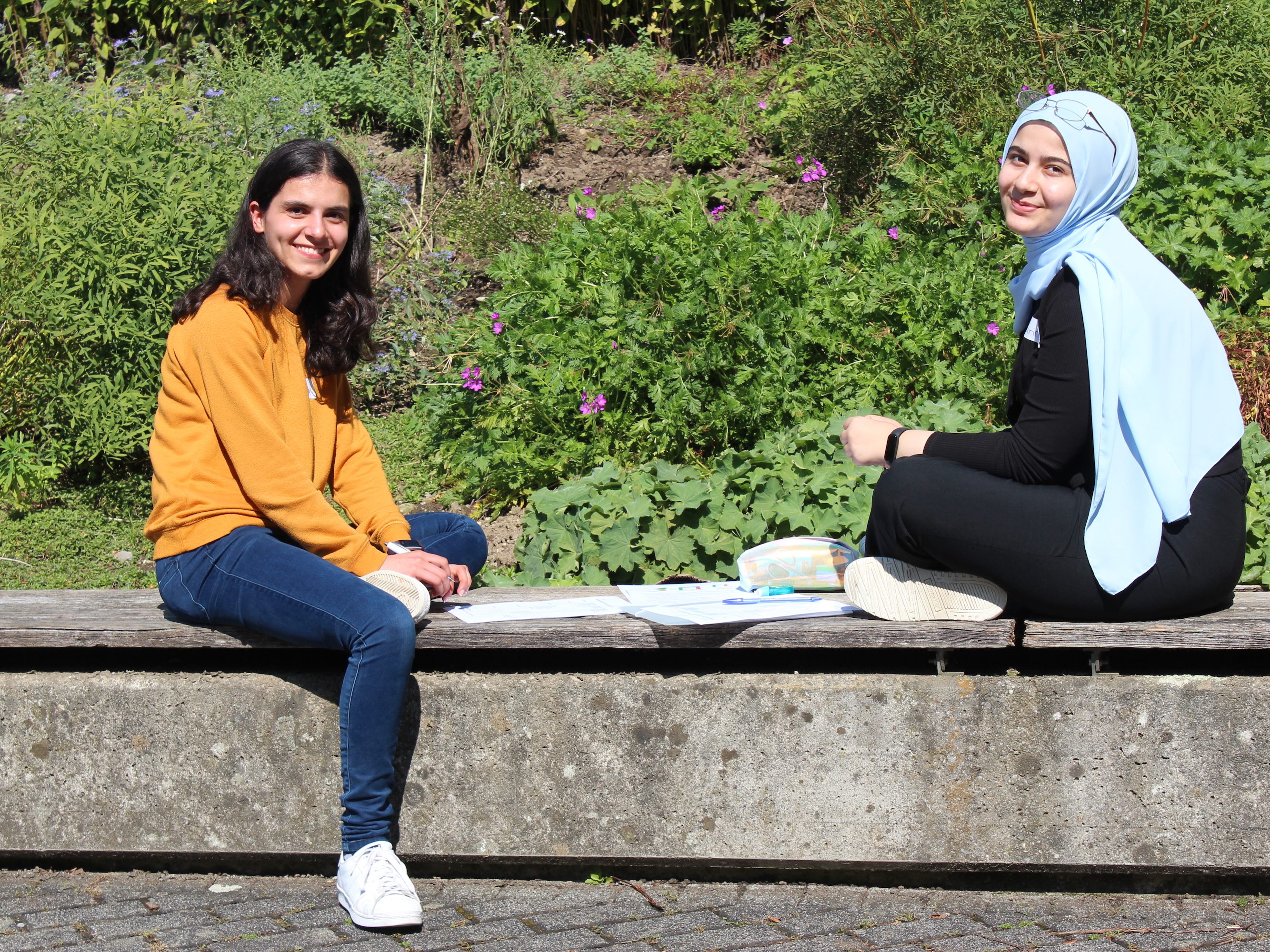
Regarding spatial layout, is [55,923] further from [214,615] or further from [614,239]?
[614,239]

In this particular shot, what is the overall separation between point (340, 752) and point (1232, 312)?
140 inches

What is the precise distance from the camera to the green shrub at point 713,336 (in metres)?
4.42

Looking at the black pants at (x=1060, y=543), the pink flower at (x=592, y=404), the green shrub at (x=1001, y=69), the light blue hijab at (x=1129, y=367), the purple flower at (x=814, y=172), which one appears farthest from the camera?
the purple flower at (x=814, y=172)

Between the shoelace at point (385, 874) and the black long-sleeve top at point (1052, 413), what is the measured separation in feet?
4.83

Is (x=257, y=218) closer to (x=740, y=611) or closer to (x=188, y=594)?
(x=188, y=594)

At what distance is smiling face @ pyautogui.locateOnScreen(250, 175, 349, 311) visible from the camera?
2.93 metres

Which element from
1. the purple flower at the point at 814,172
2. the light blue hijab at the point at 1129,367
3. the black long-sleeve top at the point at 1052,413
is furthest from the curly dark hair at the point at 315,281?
the purple flower at the point at 814,172

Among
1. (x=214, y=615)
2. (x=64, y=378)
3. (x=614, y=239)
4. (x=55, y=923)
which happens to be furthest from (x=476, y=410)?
(x=55, y=923)

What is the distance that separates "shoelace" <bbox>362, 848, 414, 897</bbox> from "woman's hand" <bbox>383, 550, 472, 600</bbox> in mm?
599

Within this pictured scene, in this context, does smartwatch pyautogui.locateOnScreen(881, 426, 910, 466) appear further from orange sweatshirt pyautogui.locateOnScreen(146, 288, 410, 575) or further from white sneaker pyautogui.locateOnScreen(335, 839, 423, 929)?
white sneaker pyautogui.locateOnScreen(335, 839, 423, 929)

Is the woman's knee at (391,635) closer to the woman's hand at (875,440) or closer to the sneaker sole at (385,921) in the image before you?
the sneaker sole at (385,921)

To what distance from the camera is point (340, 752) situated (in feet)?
8.75

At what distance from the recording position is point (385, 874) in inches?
100

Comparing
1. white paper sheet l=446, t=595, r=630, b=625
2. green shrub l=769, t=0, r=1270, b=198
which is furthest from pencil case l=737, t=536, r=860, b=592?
green shrub l=769, t=0, r=1270, b=198
